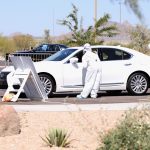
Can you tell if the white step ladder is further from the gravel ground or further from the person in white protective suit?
the gravel ground

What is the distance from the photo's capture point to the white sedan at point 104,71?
59.3 ft

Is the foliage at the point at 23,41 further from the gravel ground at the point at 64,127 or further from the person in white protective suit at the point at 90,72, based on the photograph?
Answer: the gravel ground at the point at 64,127

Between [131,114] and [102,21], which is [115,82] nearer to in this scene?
[131,114]

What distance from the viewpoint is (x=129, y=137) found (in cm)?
748

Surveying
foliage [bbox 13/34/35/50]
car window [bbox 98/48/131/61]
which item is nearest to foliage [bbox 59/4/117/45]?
car window [bbox 98/48/131/61]

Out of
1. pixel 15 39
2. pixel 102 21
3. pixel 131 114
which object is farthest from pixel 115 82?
pixel 15 39

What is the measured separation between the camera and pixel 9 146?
9.43m

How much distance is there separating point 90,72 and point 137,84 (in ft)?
6.67

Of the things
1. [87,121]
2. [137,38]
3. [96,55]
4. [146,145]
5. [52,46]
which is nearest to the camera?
[146,145]

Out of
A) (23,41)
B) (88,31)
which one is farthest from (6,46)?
(88,31)

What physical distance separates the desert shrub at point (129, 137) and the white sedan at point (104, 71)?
10.0 meters

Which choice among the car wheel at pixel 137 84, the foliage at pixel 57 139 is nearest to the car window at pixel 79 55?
the car wheel at pixel 137 84

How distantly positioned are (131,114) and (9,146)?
2130mm

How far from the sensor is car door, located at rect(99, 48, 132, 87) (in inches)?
725
